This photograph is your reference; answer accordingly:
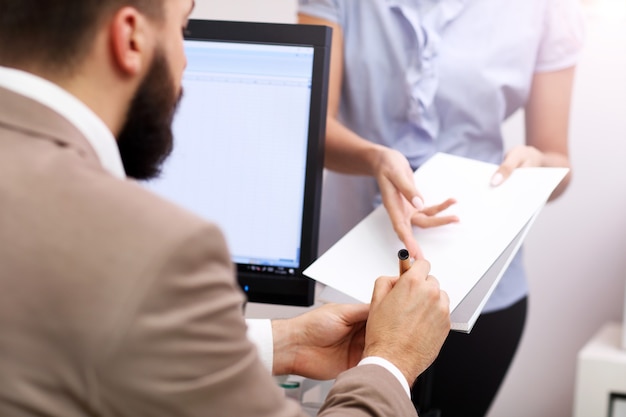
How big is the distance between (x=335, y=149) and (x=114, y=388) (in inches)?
37.1

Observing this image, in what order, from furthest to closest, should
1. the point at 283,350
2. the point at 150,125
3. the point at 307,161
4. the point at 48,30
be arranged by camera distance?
the point at 307,161 < the point at 283,350 < the point at 150,125 < the point at 48,30

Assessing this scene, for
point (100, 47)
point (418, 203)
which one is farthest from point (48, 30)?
point (418, 203)

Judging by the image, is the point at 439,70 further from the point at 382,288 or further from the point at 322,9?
the point at 382,288

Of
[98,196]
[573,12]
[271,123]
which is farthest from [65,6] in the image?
[573,12]

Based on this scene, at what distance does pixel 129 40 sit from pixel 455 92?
104cm

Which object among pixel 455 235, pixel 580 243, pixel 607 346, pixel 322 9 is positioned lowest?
pixel 607 346

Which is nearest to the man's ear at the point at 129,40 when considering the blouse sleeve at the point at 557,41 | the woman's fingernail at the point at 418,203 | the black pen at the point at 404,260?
the black pen at the point at 404,260

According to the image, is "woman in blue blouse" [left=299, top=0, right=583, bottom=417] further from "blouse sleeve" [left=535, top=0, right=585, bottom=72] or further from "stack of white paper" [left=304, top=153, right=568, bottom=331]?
"stack of white paper" [left=304, top=153, right=568, bottom=331]

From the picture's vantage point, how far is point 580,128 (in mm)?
2080

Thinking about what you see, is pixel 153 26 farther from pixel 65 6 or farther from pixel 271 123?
pixel 271 123

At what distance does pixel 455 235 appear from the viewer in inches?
45.2

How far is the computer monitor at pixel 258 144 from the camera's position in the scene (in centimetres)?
118

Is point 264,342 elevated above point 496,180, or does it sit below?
below

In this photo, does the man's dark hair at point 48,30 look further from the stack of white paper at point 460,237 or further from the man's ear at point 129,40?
the stack of white paper at point 460,237
